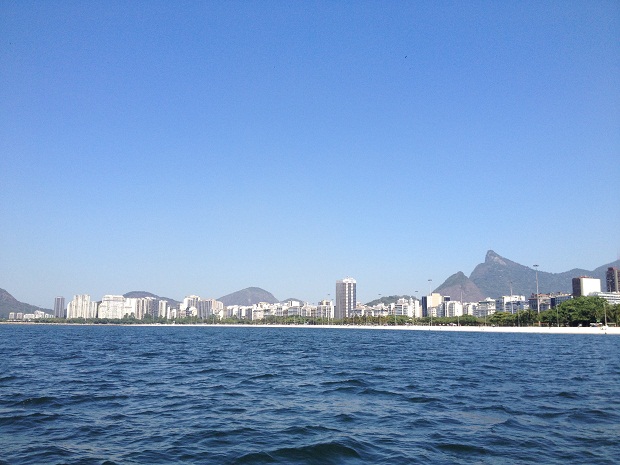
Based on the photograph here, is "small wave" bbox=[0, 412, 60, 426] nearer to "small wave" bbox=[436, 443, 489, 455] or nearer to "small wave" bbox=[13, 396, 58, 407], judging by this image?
"small wave" bbox=[13, 396, 58, 407]

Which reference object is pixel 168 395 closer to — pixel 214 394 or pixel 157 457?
pixel 214 394

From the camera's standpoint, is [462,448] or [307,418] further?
[307,418]

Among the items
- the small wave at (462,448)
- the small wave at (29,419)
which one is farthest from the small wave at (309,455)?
the small wave at (29,419)

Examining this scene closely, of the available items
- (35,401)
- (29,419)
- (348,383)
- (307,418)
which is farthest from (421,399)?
(35,401)

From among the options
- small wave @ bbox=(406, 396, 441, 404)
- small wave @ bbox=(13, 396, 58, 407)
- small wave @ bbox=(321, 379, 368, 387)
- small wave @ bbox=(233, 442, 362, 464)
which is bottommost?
small wave @ bbox=(321, 379, 368, 387)

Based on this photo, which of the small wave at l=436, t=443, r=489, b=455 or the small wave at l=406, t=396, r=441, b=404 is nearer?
the small wave at l=436, t=443, r=489, b=455

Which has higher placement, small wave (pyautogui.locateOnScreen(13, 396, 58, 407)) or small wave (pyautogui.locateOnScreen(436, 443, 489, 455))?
small wave (pyautogui.locateOnScreen(436, 443, 489, 455))

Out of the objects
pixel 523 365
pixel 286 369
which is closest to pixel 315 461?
pixel 286 369

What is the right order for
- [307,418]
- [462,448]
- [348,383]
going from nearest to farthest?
[462,448] < [307,418] < [348,383]

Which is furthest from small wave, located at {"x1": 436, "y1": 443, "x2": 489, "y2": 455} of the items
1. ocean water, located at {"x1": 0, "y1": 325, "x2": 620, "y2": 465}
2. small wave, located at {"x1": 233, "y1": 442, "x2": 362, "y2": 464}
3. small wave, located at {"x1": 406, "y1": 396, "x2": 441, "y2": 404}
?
small wave, located at {"x1": 406, "y1": 396, "x2": 441, "y2": 404}

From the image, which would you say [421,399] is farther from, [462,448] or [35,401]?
[35,401]

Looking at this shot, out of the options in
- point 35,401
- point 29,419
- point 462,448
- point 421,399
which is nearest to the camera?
point 462,448

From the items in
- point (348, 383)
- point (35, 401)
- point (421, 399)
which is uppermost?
point (35, 401)

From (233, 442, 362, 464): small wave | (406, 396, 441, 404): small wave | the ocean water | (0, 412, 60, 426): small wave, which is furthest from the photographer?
(406, 396, 441, 404): small wave
